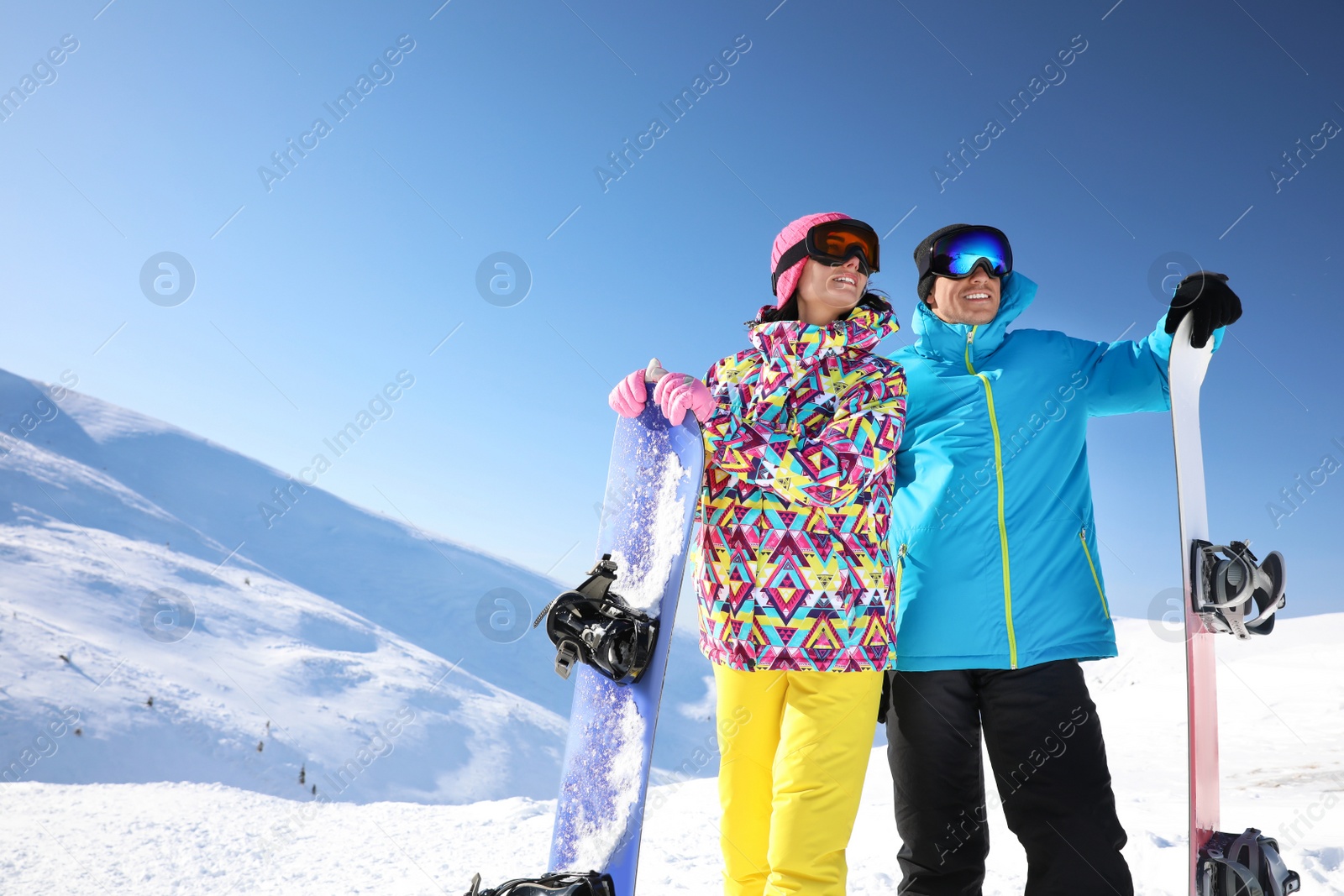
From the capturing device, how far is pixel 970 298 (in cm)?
230

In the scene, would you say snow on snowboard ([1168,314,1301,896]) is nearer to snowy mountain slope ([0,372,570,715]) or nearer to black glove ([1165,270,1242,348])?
black glove ([1165,270,1242,348])

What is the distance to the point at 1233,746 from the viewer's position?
6.46 metres

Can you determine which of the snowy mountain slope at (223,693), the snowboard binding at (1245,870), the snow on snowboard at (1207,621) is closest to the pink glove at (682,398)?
the snow on snowboard at (1207,621)

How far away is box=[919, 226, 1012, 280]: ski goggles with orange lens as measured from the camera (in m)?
2.32

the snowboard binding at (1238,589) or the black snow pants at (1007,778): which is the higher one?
the snowboard binding at (1238,589)

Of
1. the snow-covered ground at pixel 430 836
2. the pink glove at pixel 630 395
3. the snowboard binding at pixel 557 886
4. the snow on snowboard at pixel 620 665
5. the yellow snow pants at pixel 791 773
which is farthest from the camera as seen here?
the snow-covered ground at pixel 430 836

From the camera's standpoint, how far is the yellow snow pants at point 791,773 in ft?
5.66

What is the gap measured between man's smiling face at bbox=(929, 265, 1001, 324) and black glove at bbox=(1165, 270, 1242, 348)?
513 mm

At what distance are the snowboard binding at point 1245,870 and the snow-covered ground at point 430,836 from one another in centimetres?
114

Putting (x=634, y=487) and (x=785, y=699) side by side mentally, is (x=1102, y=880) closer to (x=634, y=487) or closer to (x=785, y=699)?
(x=785, y=699)

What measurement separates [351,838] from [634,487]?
9.98 feet

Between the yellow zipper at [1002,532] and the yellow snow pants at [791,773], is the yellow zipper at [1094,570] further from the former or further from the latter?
the yellow snow pants at [791,773]

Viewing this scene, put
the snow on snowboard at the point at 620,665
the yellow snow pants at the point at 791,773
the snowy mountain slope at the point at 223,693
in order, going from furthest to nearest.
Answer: the snowy mountain slope at the point at 223,693 < the snow on snowboard at the point at 620,665 < the yellow snow pants at the point at 791,773

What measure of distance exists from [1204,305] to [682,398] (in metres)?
1.62
